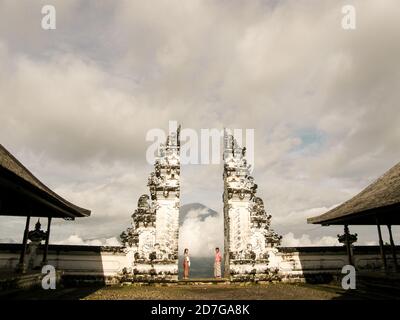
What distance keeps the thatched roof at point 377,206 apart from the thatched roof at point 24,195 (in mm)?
9374

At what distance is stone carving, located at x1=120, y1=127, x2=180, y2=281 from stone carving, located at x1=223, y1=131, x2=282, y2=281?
2.55m

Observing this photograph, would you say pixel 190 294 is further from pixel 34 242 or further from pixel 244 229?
pixel 34 242

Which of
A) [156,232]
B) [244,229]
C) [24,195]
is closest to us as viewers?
[24,195]

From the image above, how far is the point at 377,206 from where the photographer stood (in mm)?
8562

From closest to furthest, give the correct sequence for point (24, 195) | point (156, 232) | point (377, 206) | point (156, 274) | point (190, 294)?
point (377, 206) → point (24, 195) → point (190, 294) → point (156, 274) → point (156, 232)

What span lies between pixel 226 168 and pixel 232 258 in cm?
438

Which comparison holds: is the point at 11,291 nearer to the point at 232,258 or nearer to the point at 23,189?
the point at 23,189

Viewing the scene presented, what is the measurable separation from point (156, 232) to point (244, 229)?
4.11 m

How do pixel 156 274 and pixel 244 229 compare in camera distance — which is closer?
pixel 156 274

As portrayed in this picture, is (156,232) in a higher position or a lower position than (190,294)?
higher

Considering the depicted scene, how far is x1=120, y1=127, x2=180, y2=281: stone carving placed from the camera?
13.1 metres

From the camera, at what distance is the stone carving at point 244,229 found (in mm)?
13711

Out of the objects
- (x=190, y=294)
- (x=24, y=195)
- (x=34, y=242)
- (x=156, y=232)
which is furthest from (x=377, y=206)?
(x=34, y=242)
